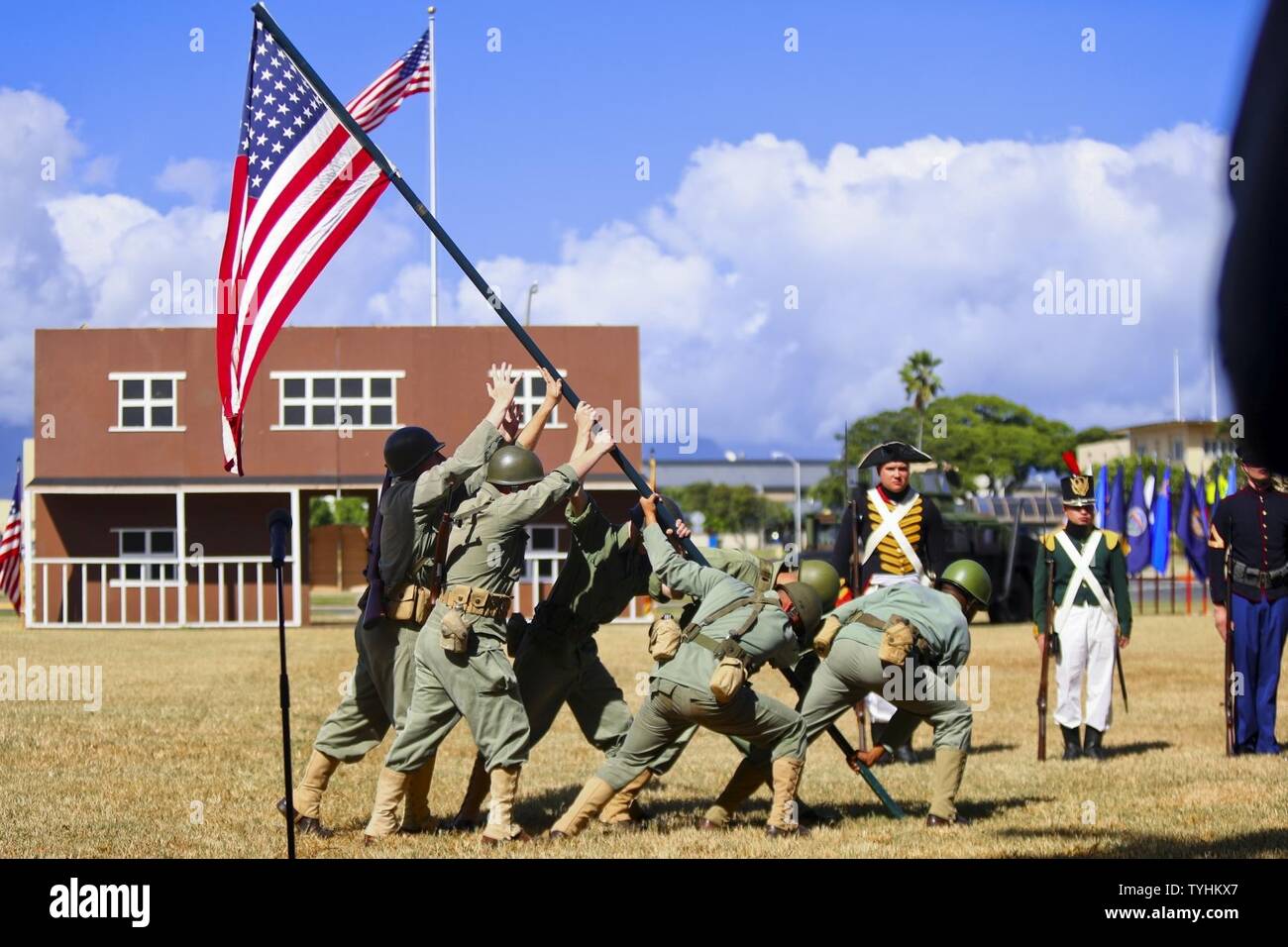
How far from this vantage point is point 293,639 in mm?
25188

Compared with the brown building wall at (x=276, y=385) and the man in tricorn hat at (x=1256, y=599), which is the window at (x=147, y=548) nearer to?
the brown building wall at (x=276, y=385)

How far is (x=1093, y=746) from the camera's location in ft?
38.3

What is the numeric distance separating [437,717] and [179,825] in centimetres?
184

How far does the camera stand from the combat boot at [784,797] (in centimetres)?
794

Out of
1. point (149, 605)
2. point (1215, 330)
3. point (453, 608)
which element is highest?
point (1215, 330)

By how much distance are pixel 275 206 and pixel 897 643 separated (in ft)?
13.8

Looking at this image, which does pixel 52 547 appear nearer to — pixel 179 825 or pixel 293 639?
pixel 293 639

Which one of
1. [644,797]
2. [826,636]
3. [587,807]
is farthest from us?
[644,797]

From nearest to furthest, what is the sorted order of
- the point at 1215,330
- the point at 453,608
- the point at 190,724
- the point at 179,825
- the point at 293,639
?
the point at 1215,330, the point at 453,608, the point at 179,825, the point at 190,724, the point at 293,639

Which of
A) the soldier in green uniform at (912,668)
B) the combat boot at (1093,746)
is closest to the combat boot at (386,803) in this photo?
the soldier in green uniform at (912,668)

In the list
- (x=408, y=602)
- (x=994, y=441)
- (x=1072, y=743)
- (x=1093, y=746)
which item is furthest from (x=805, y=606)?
(x=994, y=441)

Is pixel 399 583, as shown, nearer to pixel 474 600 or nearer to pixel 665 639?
pixel 474 600

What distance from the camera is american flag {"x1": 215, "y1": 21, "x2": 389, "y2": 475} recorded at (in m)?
8.38
